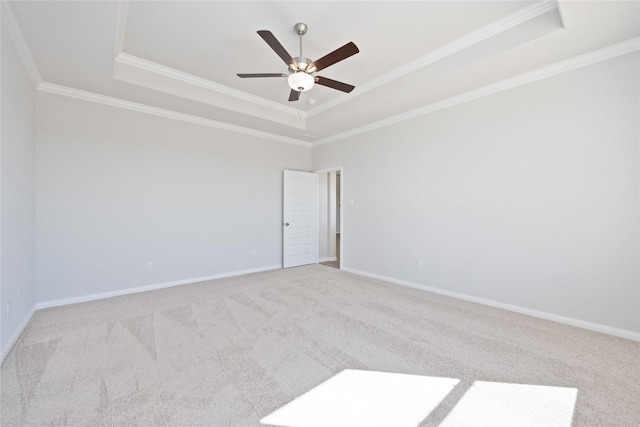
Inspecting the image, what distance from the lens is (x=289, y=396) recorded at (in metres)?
1.75

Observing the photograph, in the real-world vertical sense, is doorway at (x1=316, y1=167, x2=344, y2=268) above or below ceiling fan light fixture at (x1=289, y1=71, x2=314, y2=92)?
below

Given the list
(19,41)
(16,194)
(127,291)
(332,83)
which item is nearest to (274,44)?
(332,83)

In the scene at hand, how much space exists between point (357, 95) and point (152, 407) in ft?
13.9

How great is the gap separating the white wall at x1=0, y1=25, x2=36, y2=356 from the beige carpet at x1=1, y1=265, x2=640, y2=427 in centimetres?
31

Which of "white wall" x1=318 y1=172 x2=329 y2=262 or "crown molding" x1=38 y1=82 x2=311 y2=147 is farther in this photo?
"white wall" x1=318 y1=172 x2=329 y2=262

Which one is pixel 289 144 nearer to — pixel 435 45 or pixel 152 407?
pixel 435 45

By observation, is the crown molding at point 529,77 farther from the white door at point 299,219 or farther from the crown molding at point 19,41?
the crown molding at point 19,41

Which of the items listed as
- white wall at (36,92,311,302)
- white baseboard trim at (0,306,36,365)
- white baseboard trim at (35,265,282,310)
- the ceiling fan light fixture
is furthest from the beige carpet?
the ceiling fan light fixture

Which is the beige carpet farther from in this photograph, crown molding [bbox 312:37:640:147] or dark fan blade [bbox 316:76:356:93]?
crown molding [bbox 312:37:640:147]

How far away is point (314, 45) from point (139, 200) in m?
3.28

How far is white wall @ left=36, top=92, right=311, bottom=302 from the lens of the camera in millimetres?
3348

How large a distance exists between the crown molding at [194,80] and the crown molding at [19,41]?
28.8 inches

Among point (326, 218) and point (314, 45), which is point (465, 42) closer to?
point (314, 45)

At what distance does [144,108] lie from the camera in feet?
13.0
